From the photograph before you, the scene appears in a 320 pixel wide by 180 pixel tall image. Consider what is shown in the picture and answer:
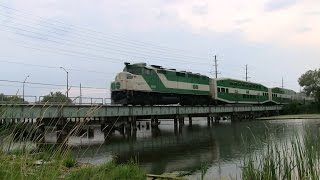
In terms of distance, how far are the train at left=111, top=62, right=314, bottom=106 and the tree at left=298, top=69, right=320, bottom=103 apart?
30.8m

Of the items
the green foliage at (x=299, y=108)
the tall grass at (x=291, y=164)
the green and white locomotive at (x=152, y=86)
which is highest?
the green and white locomotive at (x=152, y=86)

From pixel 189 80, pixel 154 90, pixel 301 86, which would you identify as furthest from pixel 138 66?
pixel 301 86

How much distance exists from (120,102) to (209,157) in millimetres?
18891

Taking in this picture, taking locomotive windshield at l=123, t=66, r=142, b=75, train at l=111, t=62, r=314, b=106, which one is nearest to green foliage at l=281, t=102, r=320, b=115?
train at l=111, t=62, r=314, b=106

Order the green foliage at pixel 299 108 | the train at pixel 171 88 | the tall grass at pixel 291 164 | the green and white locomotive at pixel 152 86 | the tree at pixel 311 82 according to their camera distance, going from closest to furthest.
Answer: the tall grass at pixel 291 164 → the green and white locomotive at pixel 152 86 → the train at pixel 171 88 → the green foliage at pixel 299 108 → the tree at pixel 311 82

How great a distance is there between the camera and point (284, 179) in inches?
329

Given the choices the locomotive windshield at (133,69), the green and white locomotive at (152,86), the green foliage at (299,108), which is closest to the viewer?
the green and white locomotive at (152,86)

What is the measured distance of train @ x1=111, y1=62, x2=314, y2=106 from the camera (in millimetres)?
39875

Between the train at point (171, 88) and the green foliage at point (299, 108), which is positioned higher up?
the train at point (171, 88)

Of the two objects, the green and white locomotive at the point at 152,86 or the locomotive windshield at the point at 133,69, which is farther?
the locomotive windshield at the point at 133,69

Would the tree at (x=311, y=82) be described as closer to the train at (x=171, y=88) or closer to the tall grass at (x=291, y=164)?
the train at (x=171, y=88)

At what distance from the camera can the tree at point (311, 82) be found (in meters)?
94.3

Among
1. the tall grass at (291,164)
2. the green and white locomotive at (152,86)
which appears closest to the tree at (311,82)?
the green and white locomotive at (152,86)

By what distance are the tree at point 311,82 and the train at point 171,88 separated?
30.8 meters
